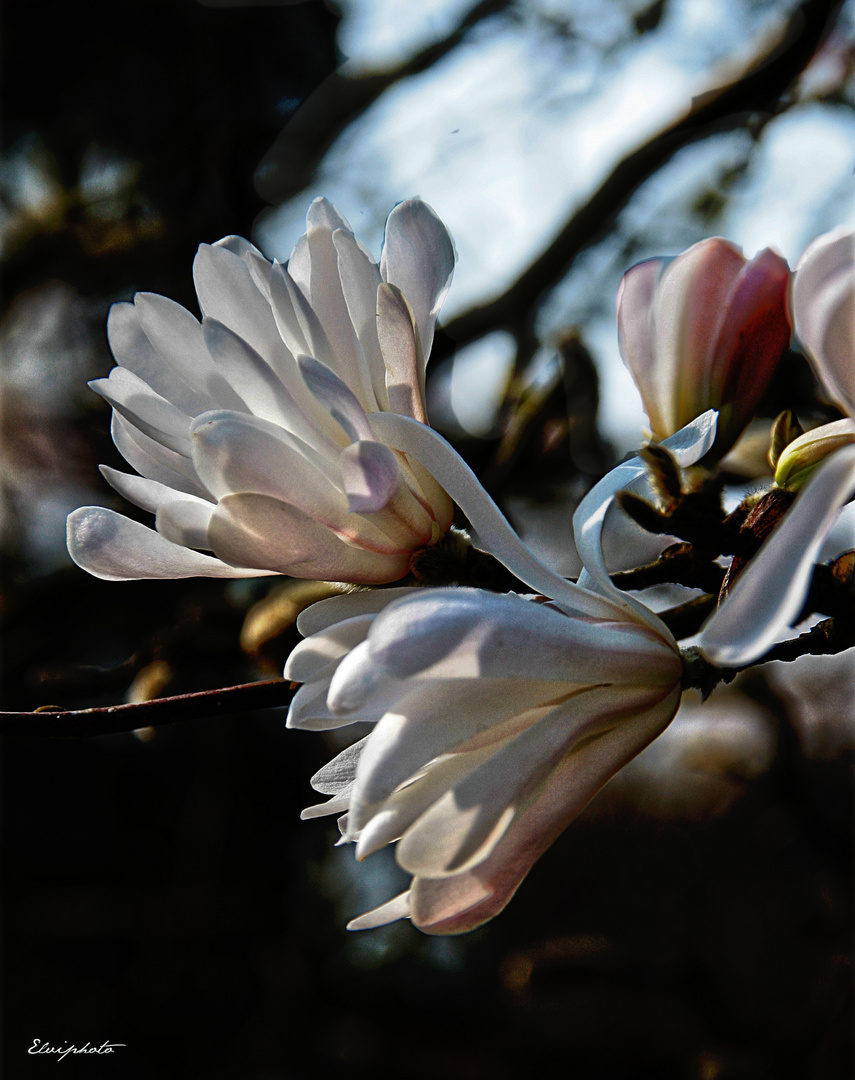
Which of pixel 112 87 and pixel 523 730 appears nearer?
pixel 523 730

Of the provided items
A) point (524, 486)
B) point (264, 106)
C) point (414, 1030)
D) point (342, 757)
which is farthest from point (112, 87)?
point (414, 1030)

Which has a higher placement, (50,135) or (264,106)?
(50,135)

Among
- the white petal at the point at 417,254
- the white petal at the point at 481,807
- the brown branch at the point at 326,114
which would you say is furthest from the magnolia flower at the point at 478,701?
the brown branch at the point at 326,114

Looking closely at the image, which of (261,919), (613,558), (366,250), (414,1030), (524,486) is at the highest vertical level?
(366,250)

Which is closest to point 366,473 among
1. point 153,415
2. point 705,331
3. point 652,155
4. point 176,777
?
point 153,415

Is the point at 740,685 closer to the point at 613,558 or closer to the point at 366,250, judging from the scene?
the point at 613,558

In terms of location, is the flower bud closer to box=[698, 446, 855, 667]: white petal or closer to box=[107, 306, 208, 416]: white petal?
box=[698, 446, 855, 667]: white petal
